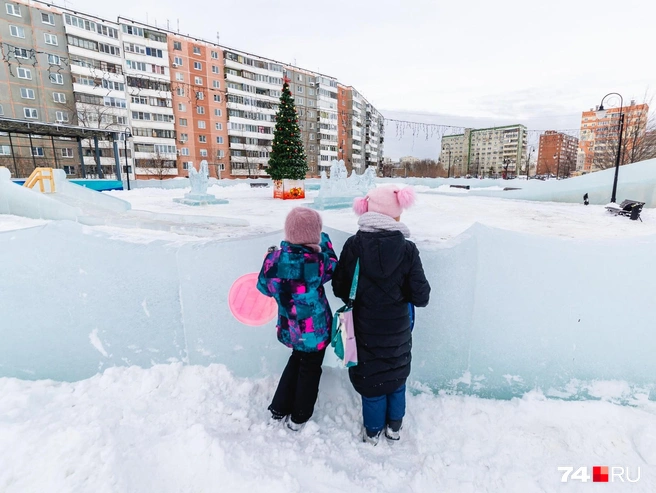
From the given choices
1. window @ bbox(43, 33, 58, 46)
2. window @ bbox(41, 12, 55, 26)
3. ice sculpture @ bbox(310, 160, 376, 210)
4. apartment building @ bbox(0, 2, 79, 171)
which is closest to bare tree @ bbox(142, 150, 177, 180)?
apartment building @ bbox(0, 2, 79, 171)

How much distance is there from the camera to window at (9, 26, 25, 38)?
33.5 meters

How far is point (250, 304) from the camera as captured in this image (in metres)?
2.89

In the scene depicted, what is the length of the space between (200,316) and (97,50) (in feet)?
150

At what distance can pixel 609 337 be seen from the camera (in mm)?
2547

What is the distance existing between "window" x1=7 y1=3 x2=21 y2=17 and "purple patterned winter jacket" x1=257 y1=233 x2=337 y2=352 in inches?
1900

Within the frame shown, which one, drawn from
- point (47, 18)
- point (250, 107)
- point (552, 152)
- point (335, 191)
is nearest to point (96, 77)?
point (47, 18)

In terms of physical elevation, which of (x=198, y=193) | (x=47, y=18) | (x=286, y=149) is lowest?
(x=198, y=193)

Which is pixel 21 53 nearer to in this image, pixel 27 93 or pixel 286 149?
pixel 27 93

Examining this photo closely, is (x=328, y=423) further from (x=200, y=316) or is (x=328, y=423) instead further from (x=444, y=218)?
(x=444, y=218)

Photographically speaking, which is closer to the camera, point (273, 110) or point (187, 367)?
point (187, 367)

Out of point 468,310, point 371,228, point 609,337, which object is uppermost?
point 371,228

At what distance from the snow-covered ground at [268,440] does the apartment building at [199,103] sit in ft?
144

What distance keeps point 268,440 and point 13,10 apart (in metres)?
48.9

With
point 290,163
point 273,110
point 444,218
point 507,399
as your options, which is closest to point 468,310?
point 507,399
